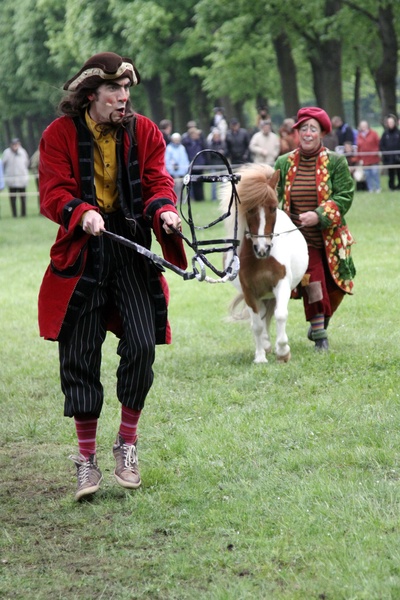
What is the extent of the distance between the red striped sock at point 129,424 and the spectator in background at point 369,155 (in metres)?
22.0

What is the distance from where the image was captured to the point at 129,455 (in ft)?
19.5

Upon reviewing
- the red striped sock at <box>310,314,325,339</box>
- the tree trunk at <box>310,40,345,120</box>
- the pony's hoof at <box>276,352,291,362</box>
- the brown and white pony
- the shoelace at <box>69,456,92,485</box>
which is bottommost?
the pony's hoof at <box>276,352,291,362</box>

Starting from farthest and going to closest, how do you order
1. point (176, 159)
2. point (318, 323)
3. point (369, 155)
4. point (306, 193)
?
point (369, 155), point (176, 159), point (318, 323), point (306, 193)

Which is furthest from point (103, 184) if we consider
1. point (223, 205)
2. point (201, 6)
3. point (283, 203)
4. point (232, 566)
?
point (201, 6)

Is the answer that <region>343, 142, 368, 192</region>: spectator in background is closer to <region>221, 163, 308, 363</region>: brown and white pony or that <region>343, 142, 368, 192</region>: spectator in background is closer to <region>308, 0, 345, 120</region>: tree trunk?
<region>308, 0, 345, 120</region>: tree trunk

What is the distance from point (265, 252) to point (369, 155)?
19.3 m

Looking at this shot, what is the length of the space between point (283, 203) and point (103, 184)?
396 centimetres

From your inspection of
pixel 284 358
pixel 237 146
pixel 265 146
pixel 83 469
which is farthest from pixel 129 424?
pixel 237 146

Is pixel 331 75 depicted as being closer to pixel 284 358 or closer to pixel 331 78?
pixel 331 78

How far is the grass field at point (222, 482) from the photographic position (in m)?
4.56

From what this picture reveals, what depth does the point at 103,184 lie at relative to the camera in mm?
5648

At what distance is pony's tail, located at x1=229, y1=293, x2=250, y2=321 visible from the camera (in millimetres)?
9992

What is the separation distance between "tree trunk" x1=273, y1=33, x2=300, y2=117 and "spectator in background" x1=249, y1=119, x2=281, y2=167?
19.8ft

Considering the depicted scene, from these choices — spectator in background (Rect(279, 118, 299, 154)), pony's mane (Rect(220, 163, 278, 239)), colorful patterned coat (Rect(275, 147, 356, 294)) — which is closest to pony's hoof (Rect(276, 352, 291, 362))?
colorful patterned coat (Rect(275, 147, 356, 294))
